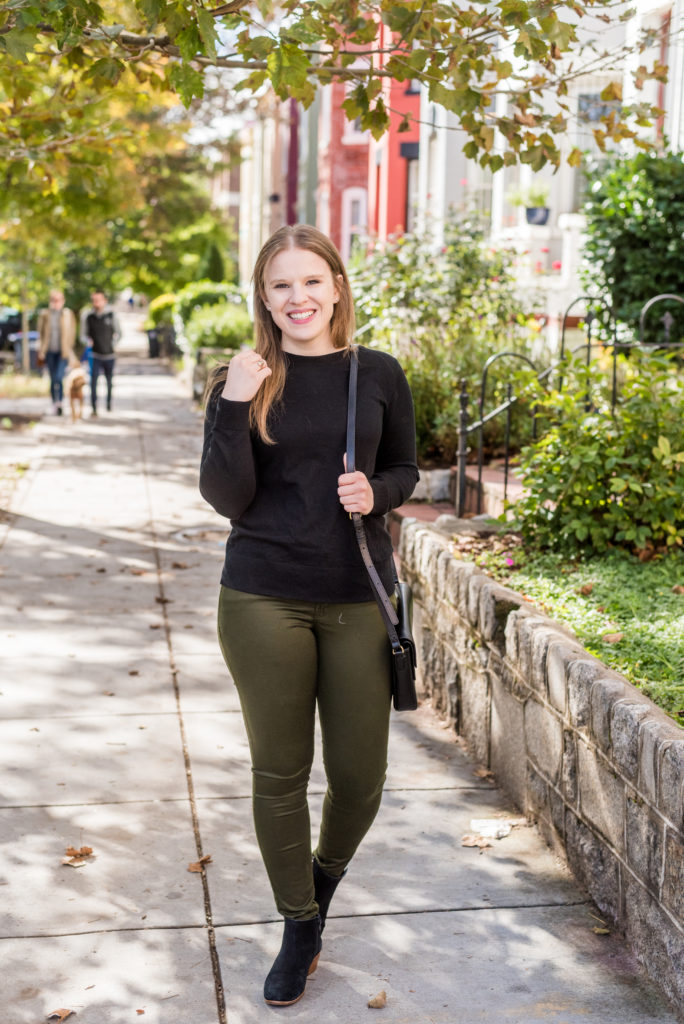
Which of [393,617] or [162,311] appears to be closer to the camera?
[393,617]

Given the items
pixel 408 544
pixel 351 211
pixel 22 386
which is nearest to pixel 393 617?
pixel 408 544

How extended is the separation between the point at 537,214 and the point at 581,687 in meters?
11.1

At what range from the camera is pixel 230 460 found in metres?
3.27

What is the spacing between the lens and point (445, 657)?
19.9ft

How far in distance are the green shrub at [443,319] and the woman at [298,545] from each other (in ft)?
17.8

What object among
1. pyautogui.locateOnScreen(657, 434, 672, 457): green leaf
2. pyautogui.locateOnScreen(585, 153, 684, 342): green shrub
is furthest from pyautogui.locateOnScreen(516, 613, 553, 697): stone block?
pyautogui.locateOnScreen(585, 153, 684, 342): green shrub

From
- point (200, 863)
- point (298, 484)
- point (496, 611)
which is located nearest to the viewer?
point (298, 484)

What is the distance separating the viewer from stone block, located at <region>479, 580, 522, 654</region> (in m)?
5.18

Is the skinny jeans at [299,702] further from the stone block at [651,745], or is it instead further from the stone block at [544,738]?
the stone block at [544,738]

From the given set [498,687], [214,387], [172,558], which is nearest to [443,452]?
[172,558]

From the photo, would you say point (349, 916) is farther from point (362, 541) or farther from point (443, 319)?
point (443, 319)

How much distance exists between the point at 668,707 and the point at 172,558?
5.85 meters

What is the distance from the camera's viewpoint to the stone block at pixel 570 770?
4.27m

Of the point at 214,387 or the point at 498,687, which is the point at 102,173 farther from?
the point at 214,387
